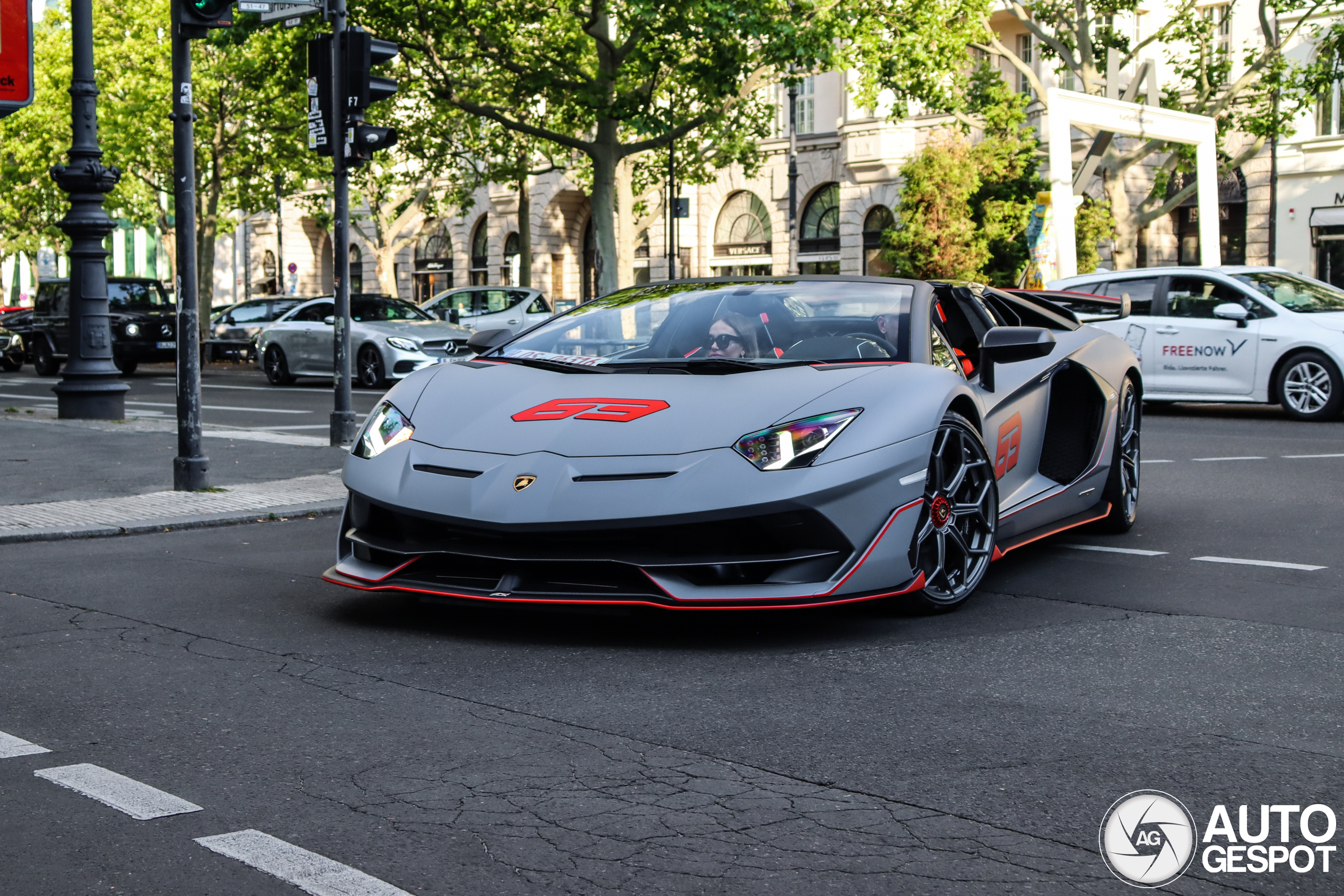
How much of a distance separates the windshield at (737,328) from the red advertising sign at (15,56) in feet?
15.1

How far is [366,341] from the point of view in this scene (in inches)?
882

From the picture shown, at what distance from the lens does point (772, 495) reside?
16.2 feet

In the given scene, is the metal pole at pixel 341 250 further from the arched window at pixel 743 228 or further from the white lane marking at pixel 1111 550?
the arched window at pixel 743 228

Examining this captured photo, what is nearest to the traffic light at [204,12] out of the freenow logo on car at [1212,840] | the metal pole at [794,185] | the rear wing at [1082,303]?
the rear wing at [1082,303]

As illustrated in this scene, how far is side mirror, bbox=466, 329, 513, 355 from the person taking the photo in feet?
21.3

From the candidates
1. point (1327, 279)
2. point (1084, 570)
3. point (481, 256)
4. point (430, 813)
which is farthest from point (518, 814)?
point (481, 256)

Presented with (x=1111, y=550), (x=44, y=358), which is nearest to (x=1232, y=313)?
(x=1111, y=550)

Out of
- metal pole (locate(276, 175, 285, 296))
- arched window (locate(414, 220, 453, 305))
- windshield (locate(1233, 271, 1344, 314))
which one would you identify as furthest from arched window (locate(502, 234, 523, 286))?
windshield (locate(1233, 271, 1344, 314))

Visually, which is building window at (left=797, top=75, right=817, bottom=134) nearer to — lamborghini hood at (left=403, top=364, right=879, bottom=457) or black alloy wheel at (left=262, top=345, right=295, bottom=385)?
black alloy wheel at (left=262, top=345, right=295, bottom=385)

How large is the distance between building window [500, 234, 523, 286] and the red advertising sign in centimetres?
4543

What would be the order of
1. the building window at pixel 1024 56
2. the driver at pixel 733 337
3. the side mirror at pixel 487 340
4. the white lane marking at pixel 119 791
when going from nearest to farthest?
the white lane marking at pixel 119 791
the driver at pixel 733 337
the side mirror at pixel 487 340
the building window at pixel 1024 56

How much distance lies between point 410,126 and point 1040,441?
1280 inches

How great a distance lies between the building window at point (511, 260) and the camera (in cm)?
5491

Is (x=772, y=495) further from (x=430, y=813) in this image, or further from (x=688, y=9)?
Answer: (x=688, y=9)
